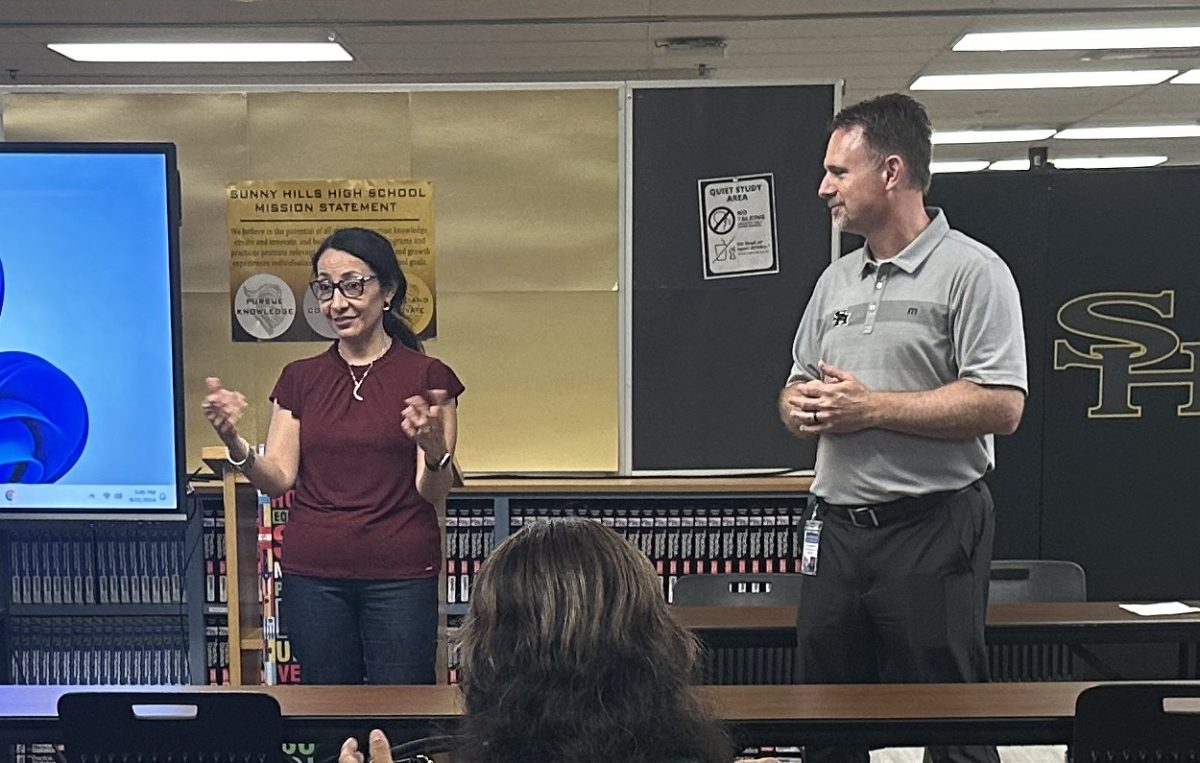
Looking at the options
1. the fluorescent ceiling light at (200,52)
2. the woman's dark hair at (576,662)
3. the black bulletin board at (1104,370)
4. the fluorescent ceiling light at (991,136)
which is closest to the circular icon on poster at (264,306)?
the black bulletin board at (1104,370)

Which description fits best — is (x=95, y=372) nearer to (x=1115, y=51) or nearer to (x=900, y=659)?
(x=900, y=659)

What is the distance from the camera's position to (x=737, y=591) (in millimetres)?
2732

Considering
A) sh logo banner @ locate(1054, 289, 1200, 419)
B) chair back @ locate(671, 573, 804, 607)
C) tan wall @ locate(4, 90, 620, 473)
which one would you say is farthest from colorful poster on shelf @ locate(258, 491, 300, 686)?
sh logo banner @ locate(1054, 289, 1200, 419)

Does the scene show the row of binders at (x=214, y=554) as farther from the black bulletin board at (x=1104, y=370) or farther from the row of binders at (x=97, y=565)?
the black bulletin board at (x=1104, y=370)

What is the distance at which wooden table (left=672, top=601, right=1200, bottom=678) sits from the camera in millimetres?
2314

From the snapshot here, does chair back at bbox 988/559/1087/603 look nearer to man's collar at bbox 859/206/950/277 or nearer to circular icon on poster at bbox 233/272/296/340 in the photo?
man's collar at bbox 859/206/950/277

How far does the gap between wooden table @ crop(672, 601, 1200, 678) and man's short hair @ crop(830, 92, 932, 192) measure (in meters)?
1.00

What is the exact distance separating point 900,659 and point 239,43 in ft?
19.7

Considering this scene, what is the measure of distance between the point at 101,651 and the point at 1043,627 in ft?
9.47

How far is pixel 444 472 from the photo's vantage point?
A: 7.74 feet

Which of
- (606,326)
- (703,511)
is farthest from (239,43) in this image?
(703,511)

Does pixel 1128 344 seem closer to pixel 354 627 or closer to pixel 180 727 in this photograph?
pixel 354 627

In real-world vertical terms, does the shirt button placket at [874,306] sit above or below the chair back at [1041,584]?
above

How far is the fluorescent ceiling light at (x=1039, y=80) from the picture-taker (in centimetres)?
766
